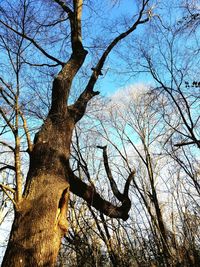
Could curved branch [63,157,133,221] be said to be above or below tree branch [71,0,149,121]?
below

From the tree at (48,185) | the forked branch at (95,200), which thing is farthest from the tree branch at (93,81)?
the forked branch at (95,200)

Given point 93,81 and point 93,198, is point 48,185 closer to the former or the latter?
point 93,198

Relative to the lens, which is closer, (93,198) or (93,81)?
(93,198)

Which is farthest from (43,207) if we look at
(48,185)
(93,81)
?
(93,81)

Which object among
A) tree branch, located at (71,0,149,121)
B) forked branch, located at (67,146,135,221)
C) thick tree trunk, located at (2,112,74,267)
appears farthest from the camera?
tree branch, located at (71,0,149,121)

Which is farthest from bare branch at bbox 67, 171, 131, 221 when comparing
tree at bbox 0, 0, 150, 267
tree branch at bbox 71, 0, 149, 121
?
tree branch at bbox 71, 0, 149, 121

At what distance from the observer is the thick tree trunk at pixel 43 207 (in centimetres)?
207

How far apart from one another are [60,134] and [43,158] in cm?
45

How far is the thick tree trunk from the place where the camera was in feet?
6.81

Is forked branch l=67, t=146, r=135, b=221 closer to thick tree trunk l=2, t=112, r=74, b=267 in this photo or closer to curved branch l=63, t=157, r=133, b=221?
curved branch l=63, t=157, r=133, b=221

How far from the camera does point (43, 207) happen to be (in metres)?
2.32

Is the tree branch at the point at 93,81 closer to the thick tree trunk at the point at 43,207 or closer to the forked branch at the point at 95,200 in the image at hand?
the thick tree trunk at the point at 43,207

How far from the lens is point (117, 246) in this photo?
180 inches

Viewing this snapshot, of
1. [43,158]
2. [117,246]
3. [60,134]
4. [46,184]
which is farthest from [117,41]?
[117,246]
